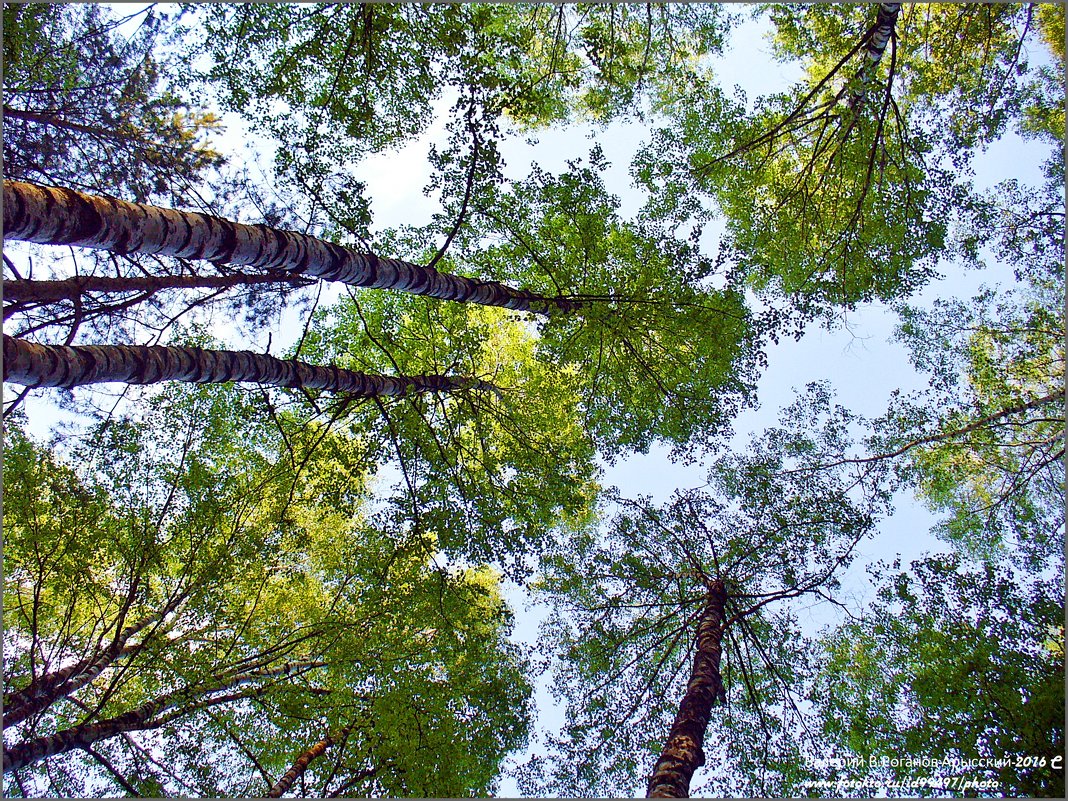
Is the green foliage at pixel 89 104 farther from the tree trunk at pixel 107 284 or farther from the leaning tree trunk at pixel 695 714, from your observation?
the leaning tree trunk at pixel 695 714

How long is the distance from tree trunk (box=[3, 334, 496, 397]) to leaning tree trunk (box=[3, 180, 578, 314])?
3.75 feet

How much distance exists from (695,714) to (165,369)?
6651 mm

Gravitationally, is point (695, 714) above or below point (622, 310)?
below

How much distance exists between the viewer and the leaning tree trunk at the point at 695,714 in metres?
5.03

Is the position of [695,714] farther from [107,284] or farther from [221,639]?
[107,284]

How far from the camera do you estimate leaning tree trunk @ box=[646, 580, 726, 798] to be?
5.03 m

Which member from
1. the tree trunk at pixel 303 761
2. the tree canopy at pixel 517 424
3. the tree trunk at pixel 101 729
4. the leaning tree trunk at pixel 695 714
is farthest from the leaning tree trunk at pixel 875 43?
the tree trunk at pixel 101 729

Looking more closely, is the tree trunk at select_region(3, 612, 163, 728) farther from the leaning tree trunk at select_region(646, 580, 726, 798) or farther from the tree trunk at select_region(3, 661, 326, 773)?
the leaning tree trunk at select_region(646, 580, 726, 798)

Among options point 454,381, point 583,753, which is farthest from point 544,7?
point 583,753

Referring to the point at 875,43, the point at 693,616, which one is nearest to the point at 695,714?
the point at 693,616

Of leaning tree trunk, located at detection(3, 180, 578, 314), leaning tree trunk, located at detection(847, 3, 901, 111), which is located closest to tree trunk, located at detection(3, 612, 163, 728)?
leaning tree trunk, located at detection(3, 180, 578, 314)

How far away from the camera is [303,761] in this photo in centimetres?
733

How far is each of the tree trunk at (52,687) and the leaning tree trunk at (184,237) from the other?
423 centimetres

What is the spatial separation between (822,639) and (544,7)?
10.3m
